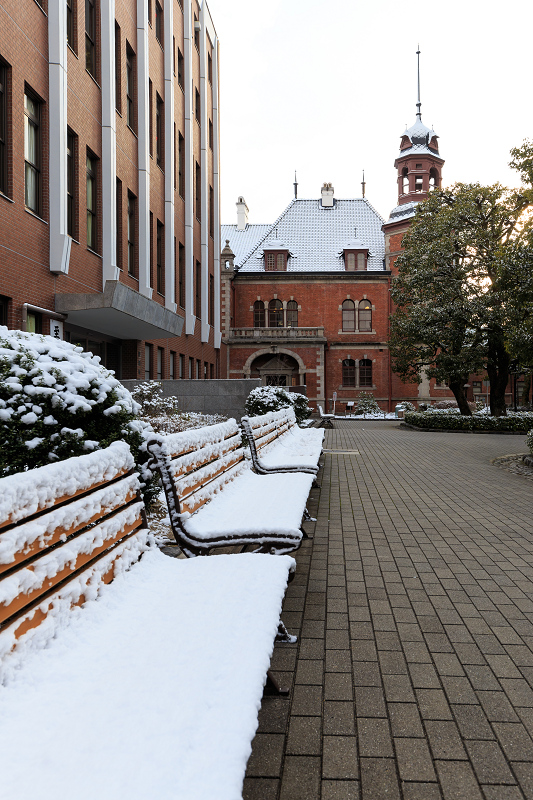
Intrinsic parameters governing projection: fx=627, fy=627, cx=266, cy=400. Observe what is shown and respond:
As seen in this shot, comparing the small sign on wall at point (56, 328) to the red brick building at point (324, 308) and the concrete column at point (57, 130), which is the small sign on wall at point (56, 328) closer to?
the concrete column at point (57, 130)

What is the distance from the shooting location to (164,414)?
43.0 ft

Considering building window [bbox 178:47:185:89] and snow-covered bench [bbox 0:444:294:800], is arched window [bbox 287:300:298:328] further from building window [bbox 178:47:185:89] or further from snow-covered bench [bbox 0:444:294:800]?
snow-covered bench [bbox 0:444:294:800]

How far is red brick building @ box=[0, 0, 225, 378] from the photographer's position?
39.4ft

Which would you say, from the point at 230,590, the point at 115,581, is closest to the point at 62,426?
the point at 115,581

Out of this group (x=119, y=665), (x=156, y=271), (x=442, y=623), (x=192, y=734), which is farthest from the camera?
(x=156, y=271)

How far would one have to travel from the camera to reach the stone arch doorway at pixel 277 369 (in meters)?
45.7

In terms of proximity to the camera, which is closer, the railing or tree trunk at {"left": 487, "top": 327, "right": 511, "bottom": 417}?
tree trunk at {"left": 487, "top": 327, "right": 511, "bottom": 417}

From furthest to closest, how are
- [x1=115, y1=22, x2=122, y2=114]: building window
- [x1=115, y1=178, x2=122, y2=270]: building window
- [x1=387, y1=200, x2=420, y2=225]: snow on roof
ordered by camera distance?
[x1=387, y1=200, x2=420, y2=225]: snow on roof < [x1=115, y1=178, x2=122, y2=270]: building window < [x1=115, y1=22, x2=122, y2=114]: building window

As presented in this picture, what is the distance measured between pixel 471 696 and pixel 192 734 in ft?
5.93

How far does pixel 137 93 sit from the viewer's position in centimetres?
1948

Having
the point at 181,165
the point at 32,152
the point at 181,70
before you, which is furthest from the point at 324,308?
the point at 32,152

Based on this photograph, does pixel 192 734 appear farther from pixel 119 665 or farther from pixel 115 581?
pixel 115 581

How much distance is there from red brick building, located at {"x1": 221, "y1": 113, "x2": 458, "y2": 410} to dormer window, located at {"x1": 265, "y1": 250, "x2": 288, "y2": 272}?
0.25ft

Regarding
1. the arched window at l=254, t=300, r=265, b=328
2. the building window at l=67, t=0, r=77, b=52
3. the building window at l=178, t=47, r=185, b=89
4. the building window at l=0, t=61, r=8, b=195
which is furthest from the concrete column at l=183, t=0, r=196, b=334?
the arched window at l=254, t=300, r=265, b=328
